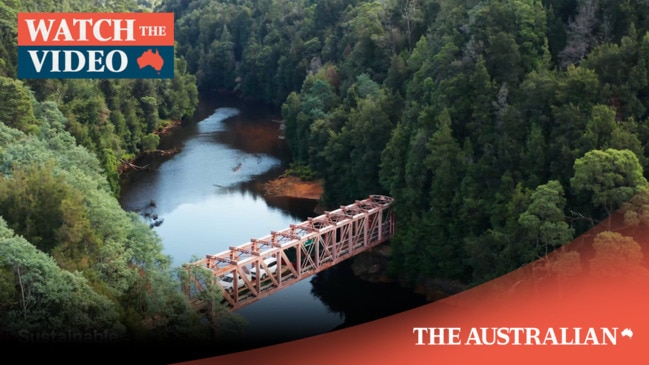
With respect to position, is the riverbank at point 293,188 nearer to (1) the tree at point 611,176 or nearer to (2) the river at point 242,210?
(2) the river at point 242,210

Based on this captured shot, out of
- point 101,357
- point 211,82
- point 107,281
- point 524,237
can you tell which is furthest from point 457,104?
point 211,82

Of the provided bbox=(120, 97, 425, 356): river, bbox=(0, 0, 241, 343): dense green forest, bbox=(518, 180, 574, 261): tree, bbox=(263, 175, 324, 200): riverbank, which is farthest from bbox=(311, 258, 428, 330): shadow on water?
bbox=(263, 175, 324, 200): riverbank

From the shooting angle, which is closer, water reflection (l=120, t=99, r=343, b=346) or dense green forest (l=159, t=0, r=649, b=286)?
dense green forest (l=159, t=0, r=649, b=286)

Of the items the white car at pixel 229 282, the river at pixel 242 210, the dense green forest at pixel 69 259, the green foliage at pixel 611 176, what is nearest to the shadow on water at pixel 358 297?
the river at pixel 242 210

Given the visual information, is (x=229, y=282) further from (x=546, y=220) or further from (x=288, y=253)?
(x=546, y=220)

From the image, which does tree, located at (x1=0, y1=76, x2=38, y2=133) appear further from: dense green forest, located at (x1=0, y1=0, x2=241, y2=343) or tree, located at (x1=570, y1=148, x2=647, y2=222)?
tree, located at (x1=570, y1=148, x2=647, y2=222)

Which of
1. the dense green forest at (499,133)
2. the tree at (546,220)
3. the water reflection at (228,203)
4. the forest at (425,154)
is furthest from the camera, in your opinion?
the water reflection at (228,203)
